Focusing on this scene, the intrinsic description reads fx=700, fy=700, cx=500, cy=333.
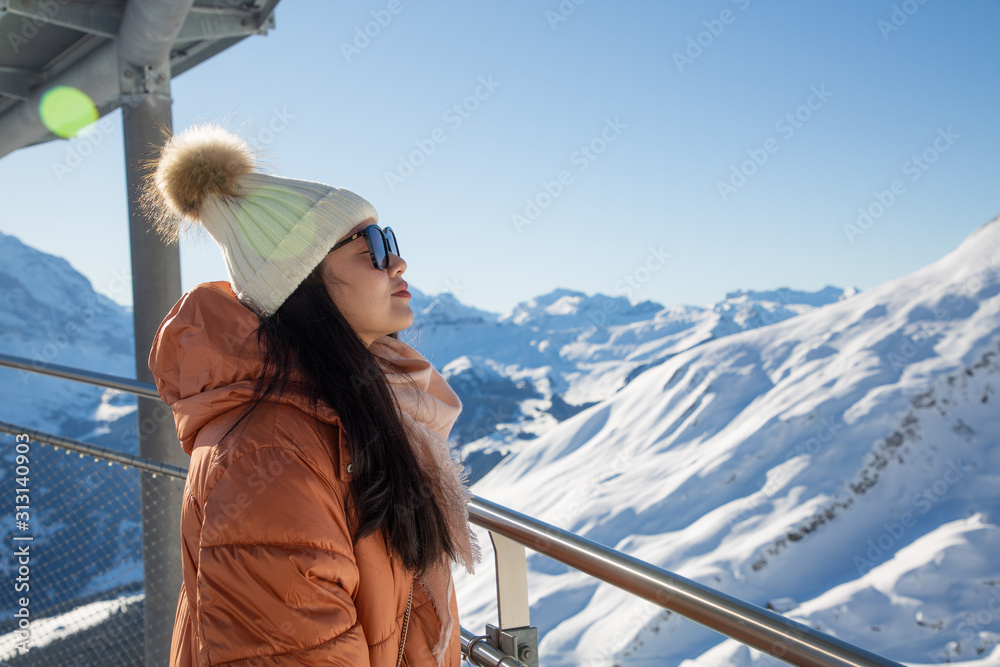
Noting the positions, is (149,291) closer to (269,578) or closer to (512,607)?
(512,607)

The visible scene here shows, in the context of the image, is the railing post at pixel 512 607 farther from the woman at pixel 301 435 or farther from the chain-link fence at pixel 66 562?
the chain-link fence at pixel 66 562

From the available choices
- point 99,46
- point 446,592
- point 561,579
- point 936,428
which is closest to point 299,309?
point 446,592

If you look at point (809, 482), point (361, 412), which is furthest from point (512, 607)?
point (809, 482)

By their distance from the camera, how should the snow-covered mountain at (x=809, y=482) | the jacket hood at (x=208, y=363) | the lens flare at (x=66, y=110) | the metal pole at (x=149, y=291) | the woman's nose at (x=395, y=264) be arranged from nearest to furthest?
the jacket hood at (x=208, y=363), the woman's nose at (x=395, y=264), the metal pole at (x=149, y=291), the lens flare at (x=66, y=110), the snow-covered mountain at (x=809, y=482)

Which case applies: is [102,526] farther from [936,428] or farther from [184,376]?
[936,428]

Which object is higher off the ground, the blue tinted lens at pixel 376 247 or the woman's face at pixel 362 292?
the blue tinted lens at pixel 376 247

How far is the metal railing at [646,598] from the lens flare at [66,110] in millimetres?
4628

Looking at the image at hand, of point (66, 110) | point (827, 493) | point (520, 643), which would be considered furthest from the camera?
point (827, 493)

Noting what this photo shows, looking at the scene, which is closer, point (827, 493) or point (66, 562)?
point (66, 562)

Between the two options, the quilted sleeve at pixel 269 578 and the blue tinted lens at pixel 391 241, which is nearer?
the quilted sleeve at pixel 269 578

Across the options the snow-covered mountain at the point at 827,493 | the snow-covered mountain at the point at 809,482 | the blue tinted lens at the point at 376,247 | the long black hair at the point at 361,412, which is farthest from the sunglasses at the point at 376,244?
the snow-covered mountain at the point at 827,493

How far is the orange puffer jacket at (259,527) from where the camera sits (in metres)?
0.87

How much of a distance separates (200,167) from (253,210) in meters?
0.13

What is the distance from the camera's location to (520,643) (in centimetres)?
151
